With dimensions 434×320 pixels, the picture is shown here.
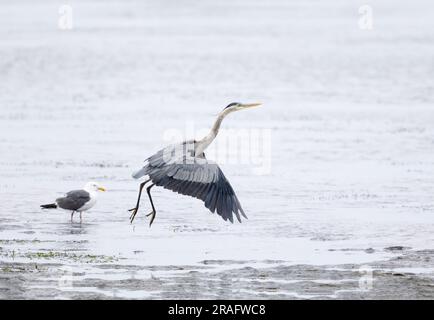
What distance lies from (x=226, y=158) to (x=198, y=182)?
6.45m

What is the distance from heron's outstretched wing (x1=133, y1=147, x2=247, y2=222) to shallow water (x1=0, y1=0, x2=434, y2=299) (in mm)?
486

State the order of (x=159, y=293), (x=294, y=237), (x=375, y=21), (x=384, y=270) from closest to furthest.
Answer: (x=159, y=293) < (x=384, y=270) < (x=294, y=237) < (x=375, y=21)

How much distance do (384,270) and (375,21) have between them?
3674cm

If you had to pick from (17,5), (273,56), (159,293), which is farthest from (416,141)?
(17,5)

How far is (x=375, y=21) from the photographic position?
150ft

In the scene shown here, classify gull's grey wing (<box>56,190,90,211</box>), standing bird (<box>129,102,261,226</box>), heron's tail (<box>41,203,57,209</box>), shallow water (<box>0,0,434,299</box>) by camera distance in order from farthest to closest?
1. heron's tail (<box>41,203,57,209</box>)
2. gull's grey wing (<box>56,190,90,211</box>)
3. standing bird (<box>129,102,261,226</box>)
4. shallow water (<box>0,0,434,299</box>)

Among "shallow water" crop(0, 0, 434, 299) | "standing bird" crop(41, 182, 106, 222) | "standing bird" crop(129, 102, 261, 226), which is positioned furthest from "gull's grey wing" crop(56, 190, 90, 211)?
"standing bird" crop(129, 102, 261, 226)

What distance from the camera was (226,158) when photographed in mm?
17500

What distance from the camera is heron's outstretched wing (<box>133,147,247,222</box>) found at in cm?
1098

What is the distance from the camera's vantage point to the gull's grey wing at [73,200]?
12.4 metres

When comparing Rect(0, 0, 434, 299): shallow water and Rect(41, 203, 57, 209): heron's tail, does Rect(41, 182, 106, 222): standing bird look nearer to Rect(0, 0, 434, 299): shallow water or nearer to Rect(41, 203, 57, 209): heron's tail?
Rect(41, 203, 57, 209): heron's tail

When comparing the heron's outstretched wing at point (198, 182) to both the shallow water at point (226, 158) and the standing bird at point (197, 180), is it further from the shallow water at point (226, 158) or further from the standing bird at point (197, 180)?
the shallow water at point (226, 158)
